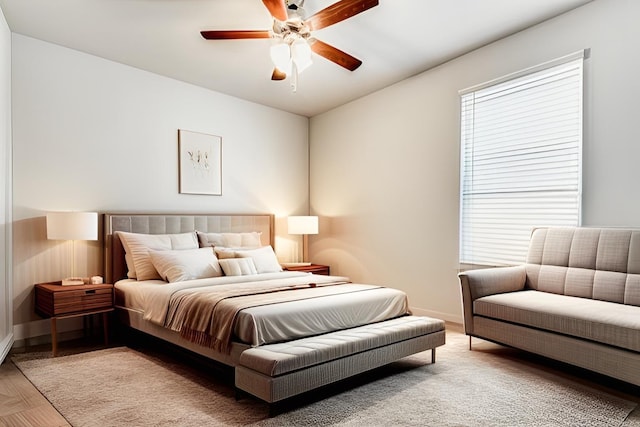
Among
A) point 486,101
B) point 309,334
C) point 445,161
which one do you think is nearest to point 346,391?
point 309,334

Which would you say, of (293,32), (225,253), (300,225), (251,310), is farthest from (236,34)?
(300,225)

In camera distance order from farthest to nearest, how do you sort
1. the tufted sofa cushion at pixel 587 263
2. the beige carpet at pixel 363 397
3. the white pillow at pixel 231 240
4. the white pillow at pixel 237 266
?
the white pillow at pixel 231 240
the white pillow at pixel 237 266
the tufted sofa cushion at pixel 587 263
the beige carpet at pixel 363 397

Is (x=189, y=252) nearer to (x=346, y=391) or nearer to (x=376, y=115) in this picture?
(x=346, y=391)

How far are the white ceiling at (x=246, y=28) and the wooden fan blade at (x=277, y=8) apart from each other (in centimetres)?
49

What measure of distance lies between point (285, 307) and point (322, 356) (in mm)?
457

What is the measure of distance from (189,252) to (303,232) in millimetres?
1928

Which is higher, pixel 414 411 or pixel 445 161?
pixel 445 161

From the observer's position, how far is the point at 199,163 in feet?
17.3

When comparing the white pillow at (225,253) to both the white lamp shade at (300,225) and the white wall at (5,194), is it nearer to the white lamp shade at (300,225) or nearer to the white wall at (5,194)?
the white lamp shade at (300,225)

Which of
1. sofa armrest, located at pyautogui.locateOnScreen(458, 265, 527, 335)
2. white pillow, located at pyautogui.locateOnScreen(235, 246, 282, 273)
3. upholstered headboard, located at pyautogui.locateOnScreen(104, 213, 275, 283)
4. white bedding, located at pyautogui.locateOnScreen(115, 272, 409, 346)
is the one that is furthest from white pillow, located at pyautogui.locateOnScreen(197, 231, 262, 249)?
sofa armrest, located at pyautogui.locateOnScreen(458, 265, 527, 335)

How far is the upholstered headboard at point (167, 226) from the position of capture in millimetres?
4391

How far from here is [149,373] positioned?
322 cm

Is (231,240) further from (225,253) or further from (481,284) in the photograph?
(481,284)

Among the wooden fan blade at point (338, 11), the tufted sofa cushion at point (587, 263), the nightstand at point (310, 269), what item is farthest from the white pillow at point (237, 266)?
the tufted sofa cushion at point (587, 263)
